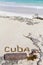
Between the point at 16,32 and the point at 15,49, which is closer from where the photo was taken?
the point at 15,49

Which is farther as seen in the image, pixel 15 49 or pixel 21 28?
pixel 21 28

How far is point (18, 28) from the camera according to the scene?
1051mm

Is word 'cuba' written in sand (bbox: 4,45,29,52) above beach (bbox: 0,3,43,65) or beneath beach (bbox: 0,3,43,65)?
beneath

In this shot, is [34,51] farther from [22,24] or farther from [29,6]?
[29,6]

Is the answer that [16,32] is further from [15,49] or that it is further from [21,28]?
[15,49]

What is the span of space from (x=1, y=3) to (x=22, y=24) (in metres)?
0.32

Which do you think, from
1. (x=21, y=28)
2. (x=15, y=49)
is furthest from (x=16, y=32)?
(x=15, y=49)

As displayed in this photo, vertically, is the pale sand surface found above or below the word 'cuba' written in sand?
above

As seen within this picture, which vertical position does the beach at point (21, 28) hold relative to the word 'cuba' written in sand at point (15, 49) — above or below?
above

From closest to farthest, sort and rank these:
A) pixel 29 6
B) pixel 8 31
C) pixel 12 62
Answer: pixel 12 62 < pixel 8 31 < pixel 29 6

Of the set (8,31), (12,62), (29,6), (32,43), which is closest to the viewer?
(12,62)

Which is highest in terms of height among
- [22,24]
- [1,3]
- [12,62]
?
[1,3]

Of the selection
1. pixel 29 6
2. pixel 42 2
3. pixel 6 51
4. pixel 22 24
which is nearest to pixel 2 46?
pixel 6 51

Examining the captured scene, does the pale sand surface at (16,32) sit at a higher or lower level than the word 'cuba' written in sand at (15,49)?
higher
